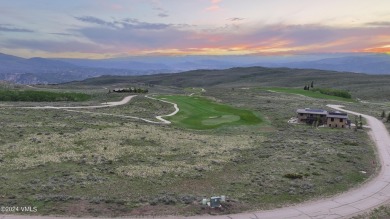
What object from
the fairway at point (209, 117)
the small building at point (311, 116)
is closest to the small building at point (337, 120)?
the small building at point (311, 116)

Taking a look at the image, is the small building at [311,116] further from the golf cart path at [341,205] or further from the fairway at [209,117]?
the golf cart path at [341,205]

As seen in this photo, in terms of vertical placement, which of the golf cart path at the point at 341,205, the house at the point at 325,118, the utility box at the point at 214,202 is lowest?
the golf cart path at the point at 341,205

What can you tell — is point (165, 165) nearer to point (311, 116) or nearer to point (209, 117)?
point (209, 117)

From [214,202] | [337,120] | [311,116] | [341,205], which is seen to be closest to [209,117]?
[311,116]

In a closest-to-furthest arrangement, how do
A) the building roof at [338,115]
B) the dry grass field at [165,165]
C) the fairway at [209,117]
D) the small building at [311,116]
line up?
the dry grass field at [165,165], the building roof at [338,115], the fairway at [209,117], the small building at [311,116]

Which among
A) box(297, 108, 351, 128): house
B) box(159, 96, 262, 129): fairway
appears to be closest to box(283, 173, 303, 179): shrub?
box(159, 96, 262, 129): fairway

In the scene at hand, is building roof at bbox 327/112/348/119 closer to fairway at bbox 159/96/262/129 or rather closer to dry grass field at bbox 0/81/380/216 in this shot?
dry grass field at bbox 0/81/380/216

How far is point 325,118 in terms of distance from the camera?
224ft

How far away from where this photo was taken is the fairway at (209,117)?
216ft

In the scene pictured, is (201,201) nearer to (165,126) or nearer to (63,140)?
(63,140)

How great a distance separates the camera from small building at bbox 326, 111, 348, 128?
213 feet

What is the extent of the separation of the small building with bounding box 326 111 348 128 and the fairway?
12.9 m

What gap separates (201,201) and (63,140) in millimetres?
27333

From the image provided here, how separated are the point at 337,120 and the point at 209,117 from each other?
24.5 metres
